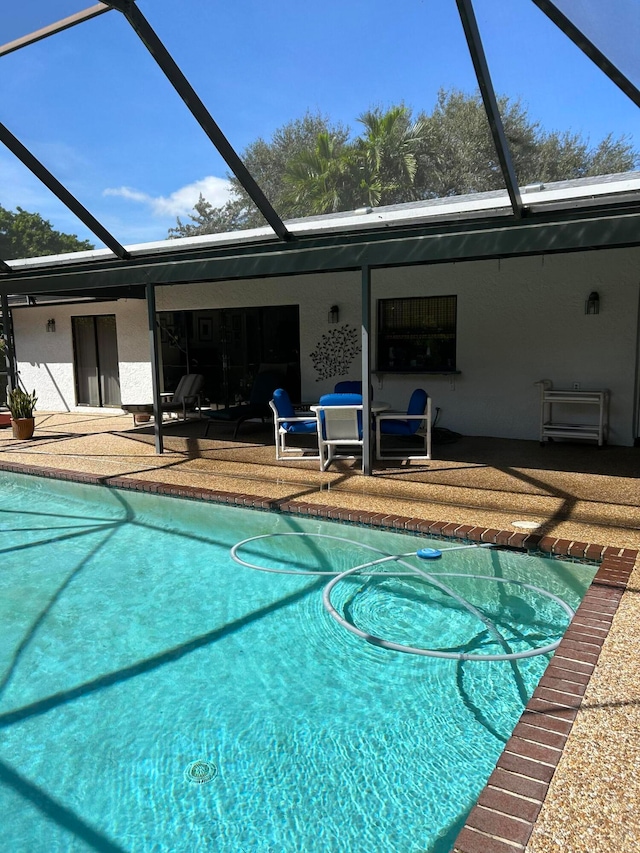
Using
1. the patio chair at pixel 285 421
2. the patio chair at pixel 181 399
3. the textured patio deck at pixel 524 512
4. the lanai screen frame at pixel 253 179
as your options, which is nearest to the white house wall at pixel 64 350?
the textured patio deck at pixel 524 512

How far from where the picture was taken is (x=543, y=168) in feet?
19.5

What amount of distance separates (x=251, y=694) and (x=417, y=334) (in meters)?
7.28

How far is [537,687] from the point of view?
2.67 meters

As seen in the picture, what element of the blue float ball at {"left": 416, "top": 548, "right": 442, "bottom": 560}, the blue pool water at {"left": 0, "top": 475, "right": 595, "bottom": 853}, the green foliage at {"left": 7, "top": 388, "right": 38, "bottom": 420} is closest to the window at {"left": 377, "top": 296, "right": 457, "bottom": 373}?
the blue pool water at {"left": 0, "top": 475, "right": 595, "bottom": 853}

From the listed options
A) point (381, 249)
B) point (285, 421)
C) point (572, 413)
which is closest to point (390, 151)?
point (381, 249)

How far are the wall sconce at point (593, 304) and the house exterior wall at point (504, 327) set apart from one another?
0.07 meters

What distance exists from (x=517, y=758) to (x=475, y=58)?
15.2 ft

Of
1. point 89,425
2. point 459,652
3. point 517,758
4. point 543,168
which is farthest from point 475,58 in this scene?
point 89,425

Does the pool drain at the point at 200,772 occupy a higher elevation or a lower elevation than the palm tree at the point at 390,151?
lower

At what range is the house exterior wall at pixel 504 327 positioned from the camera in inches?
312

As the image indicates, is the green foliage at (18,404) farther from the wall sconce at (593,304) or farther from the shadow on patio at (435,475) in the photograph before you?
the wall sconce at (593,304)

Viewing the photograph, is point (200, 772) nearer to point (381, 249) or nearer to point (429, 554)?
point (429, 554)

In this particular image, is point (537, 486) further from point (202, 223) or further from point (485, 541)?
point (202, 223)

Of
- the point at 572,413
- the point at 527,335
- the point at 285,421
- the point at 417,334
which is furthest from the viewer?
the point at 417,334
